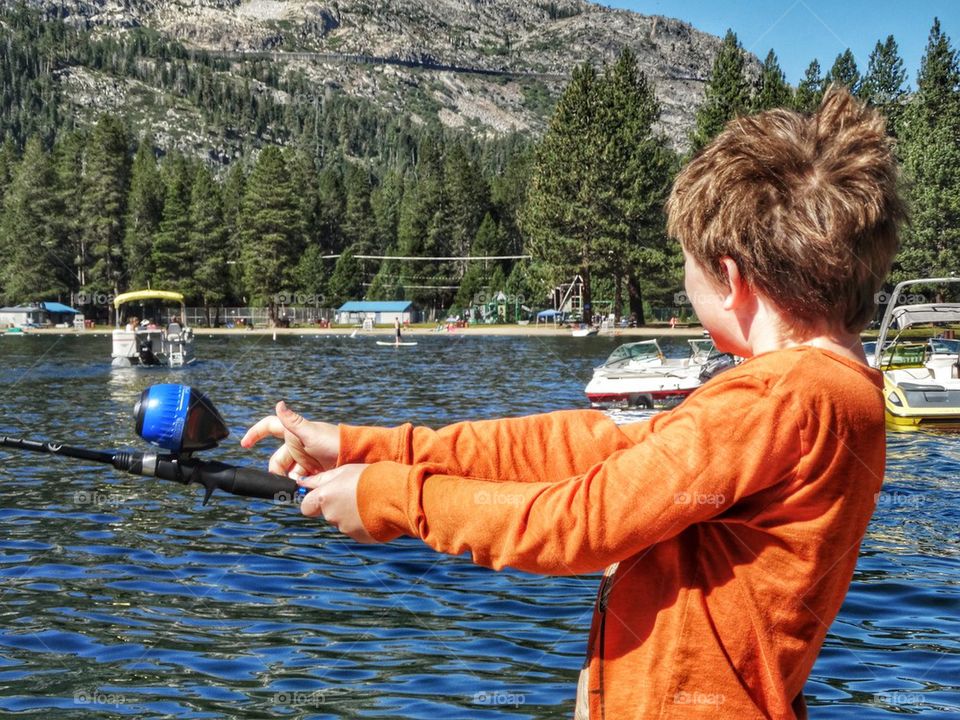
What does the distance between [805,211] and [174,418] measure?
1.69m

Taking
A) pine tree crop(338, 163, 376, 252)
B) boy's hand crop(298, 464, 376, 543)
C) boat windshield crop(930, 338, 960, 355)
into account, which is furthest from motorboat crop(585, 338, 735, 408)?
pine tree crop(338, 163, 376, 252)

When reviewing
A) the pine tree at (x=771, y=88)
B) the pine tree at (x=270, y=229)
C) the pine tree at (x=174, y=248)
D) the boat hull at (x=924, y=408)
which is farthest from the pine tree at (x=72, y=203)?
the boat hull at (x=924, y=408)

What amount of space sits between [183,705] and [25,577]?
13.5 ft

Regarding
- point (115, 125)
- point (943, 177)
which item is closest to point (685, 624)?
point (943, 177)

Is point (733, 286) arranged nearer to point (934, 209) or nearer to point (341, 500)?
point (341, 500)

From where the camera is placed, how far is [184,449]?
2941 millimetres

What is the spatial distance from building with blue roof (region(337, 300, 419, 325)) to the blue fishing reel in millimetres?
125340

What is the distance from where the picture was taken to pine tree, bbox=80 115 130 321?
122562mm

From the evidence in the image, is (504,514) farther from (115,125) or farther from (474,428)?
(115,125)

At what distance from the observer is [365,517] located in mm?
2277

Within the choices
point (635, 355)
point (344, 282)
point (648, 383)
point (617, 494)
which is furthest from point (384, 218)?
point (617, 494)

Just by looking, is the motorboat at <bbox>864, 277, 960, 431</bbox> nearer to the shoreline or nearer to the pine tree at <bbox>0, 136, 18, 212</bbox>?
the shoreline

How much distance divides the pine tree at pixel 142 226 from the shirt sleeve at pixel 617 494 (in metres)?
122

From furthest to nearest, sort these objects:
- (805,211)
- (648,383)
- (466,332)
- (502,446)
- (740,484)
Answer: (466,332), (648,383), (502,446), (805,211), (740,484)
